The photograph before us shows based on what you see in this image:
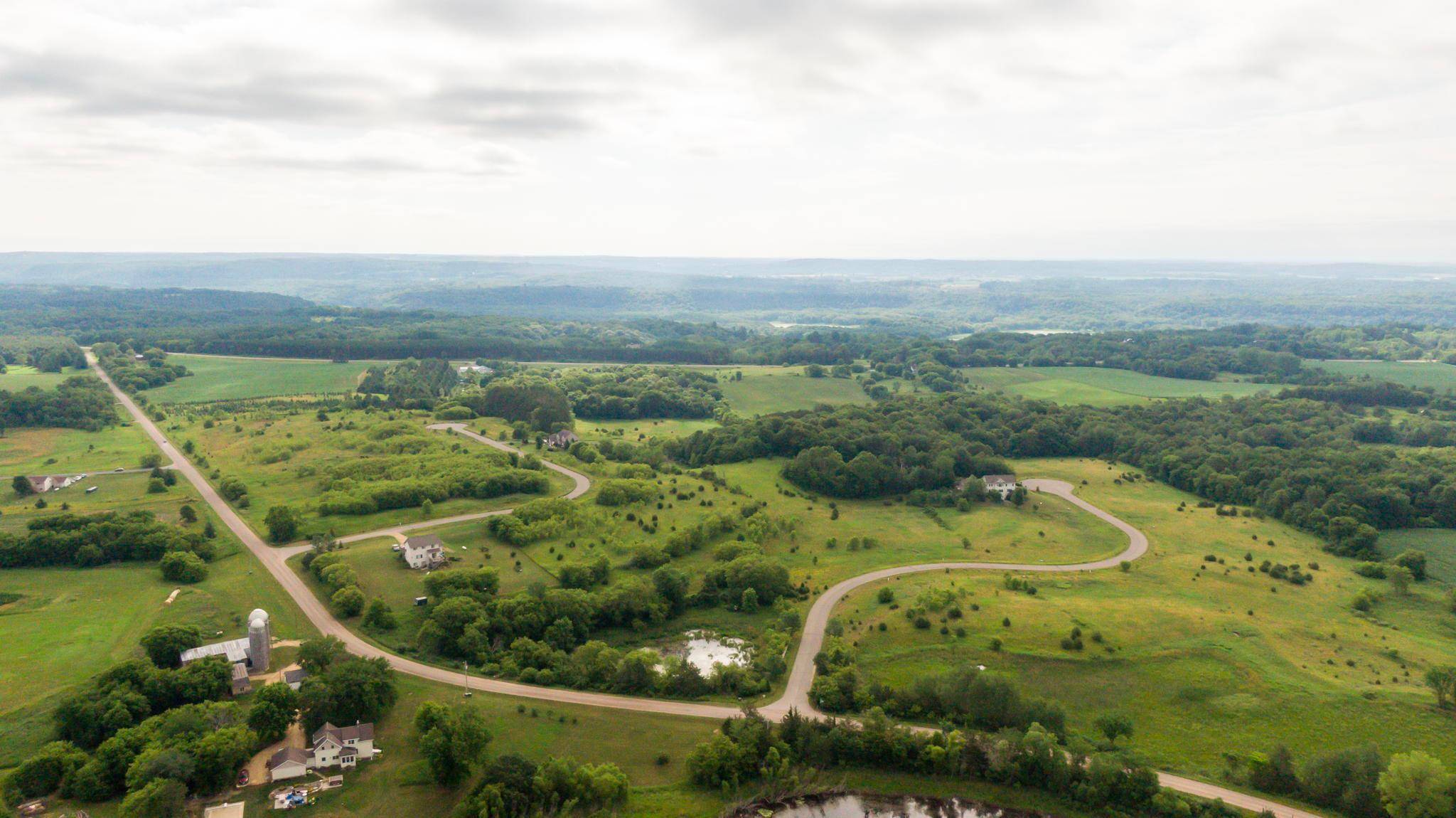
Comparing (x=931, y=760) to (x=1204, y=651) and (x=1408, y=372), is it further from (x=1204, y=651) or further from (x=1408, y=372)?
(x=1408, y=372)

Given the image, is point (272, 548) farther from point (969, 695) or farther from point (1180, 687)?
point (1180, 687)

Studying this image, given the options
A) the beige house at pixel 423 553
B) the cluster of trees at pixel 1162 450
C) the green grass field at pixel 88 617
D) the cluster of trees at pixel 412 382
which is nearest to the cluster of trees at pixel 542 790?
the green grass field at pixel 88 617

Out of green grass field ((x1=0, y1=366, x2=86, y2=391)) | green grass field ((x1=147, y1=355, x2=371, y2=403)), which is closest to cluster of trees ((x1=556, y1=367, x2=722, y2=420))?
green grass field ((x1=147, y1=355, x2=371, y2=403))

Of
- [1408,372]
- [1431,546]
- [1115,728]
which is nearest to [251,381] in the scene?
[1115,728]

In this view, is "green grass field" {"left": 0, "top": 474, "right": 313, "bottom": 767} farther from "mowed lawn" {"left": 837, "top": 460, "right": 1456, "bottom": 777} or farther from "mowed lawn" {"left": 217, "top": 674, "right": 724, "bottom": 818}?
"mowed lawn" {"left": 837, "top": 460, "right": 1456, "bottom": 777}

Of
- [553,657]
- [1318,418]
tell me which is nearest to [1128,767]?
[553,657]
